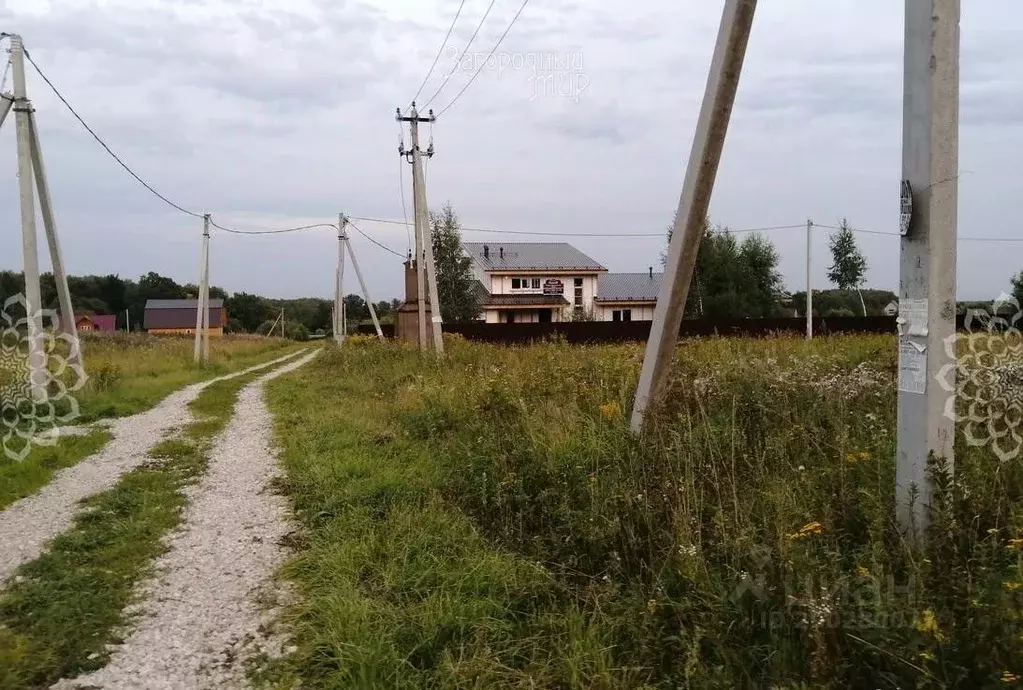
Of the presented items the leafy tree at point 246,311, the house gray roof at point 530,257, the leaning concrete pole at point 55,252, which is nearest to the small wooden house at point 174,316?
the leafy tree at point 246,311

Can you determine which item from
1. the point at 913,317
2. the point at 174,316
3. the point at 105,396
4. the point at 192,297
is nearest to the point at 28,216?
the point at 105,396

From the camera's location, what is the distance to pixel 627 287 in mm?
54500

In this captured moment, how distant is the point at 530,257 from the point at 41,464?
155 feet

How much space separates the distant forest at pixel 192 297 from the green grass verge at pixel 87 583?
63085 mm

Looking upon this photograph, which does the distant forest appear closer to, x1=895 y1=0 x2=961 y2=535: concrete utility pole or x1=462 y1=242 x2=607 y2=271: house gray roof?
x1=462 y1=242 x2=607 y2=271: house gray roof

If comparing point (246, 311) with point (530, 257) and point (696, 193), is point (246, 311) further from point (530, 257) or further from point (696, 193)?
point (696, 193)

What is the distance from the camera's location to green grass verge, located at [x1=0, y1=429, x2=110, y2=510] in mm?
6270

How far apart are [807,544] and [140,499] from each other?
16.6 ft

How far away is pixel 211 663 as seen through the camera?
320cm

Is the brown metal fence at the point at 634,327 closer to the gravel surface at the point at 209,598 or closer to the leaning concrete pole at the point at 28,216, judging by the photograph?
the leaning concrete pole at the point at 28,216

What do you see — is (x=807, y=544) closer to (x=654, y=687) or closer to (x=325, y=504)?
(x=654, y=687)

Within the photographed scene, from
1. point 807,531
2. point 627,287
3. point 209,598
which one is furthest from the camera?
point 627,287

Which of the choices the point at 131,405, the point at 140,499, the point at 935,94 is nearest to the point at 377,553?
the point at 140,499

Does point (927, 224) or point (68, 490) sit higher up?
point (927, 224)
